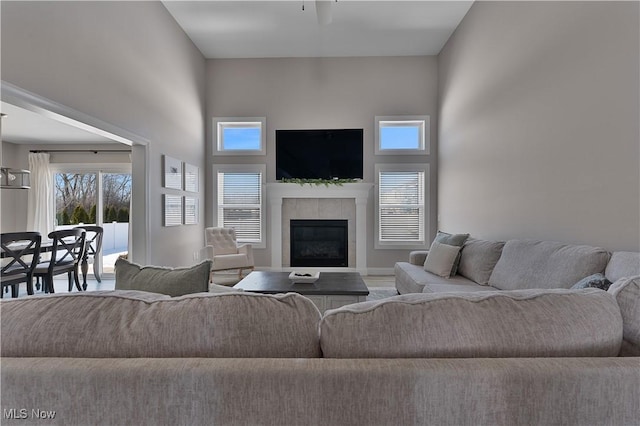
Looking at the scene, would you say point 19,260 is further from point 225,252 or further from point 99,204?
point 99,204

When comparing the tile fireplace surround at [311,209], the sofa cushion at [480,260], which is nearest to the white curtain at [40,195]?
the tile fireplace surround at [311,209]

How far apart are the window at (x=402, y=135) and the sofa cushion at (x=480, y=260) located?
271 centimetres

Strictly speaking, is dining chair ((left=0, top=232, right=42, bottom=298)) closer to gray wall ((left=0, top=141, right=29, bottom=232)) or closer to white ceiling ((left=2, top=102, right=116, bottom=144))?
white ceiling ((left=2, top=102, right=116, bottom=144))

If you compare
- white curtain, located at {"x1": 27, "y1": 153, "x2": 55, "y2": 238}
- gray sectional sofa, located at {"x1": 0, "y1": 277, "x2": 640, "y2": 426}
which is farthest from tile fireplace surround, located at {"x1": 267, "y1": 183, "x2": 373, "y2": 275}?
gray sectional sofa, located at {"x1": 0, "y1": 277, "x2": 640, "y2": 426}

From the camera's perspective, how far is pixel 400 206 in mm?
5762

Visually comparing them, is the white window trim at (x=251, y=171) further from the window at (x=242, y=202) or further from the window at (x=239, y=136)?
the window at (x=239, y=136)

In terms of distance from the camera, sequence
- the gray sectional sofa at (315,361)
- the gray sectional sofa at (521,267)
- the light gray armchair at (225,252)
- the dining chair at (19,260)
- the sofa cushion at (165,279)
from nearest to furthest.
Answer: the gray sectional sofa at (315,361)
the sofa cushion at (165,279)
the gray sectional sofa at (521,267)
the dining chair at (19,260)
the light gray armchair at (225,252)

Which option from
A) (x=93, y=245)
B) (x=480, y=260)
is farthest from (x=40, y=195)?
(x=480, y=260)

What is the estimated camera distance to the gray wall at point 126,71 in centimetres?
231

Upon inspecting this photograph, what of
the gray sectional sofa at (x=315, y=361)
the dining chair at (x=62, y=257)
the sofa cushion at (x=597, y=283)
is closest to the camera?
the gray sectional sofa at (x=315, y=361)

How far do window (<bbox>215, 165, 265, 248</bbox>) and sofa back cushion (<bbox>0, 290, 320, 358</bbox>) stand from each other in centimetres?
501

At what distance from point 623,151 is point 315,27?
4.13 m

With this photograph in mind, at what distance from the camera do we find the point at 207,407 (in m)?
0.69

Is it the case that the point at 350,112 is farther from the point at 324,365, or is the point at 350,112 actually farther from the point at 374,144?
the point at 324,365
